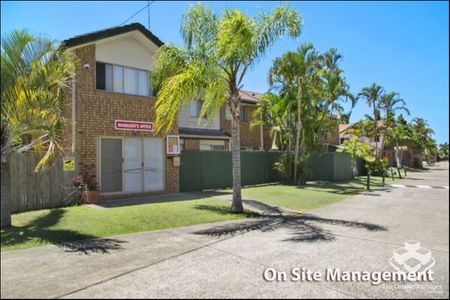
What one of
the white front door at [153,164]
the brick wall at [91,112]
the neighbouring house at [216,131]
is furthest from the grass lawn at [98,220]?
the neighbouring house at [216,131]

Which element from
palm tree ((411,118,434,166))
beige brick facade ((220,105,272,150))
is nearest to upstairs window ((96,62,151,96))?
beige brick facade ((220,105,272,150))

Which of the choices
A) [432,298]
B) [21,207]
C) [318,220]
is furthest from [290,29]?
[21,207]

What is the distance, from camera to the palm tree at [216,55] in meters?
9.16

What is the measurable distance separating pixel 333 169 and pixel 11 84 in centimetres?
2158

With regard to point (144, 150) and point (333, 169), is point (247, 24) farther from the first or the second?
point (333, 169)

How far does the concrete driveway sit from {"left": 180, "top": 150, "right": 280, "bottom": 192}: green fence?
7.35 m

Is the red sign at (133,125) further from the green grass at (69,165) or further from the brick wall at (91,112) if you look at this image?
the green grass at (69,165)

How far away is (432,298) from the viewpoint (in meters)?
3.90

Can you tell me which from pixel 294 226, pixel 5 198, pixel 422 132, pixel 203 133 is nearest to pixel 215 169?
pixel 203 133

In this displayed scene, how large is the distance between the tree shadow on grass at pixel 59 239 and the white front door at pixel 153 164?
5932 mm

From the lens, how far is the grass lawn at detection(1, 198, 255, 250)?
690 cm

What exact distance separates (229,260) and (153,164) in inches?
359

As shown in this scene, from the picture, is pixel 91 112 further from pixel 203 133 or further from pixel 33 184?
pixel 203 133

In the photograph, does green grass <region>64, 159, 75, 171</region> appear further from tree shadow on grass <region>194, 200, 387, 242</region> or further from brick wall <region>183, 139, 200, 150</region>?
brick wall <region>183, 139, 200, 150</region>
